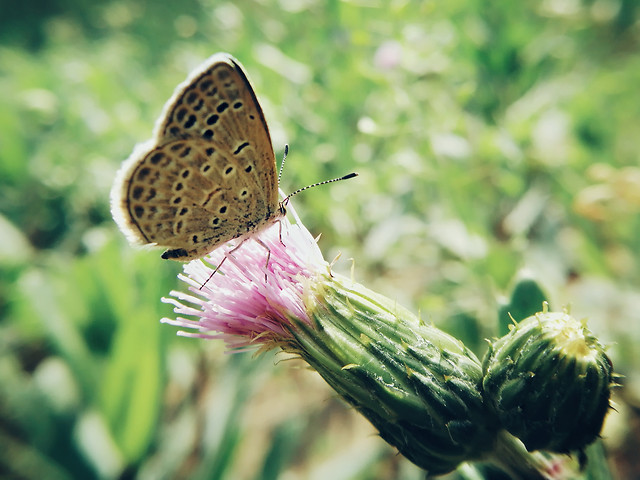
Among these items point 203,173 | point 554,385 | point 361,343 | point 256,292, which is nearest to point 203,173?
point 203,173

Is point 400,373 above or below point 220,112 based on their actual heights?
below

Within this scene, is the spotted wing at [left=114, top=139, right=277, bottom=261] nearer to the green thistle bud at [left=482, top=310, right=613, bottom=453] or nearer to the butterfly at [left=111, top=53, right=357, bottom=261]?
the butterfly at [left=111, top=53, right=357, bottom=261]

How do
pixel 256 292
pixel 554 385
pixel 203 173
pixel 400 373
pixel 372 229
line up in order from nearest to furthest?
pixel 554 385, pixel 400 373, pixel 256 292, pixel 203 173, pixel 372 229

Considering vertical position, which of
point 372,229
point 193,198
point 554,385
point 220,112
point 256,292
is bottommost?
point 372,229

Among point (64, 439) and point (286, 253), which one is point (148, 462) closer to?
point (64, 439)

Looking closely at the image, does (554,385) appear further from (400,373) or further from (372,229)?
(372,229)

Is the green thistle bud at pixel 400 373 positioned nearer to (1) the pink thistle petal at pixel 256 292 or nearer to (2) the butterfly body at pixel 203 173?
(1) the pink thistle petal at pixel 256 292

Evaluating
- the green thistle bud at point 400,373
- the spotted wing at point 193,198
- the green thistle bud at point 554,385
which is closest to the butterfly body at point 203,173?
the spotted wing at point 193,198
